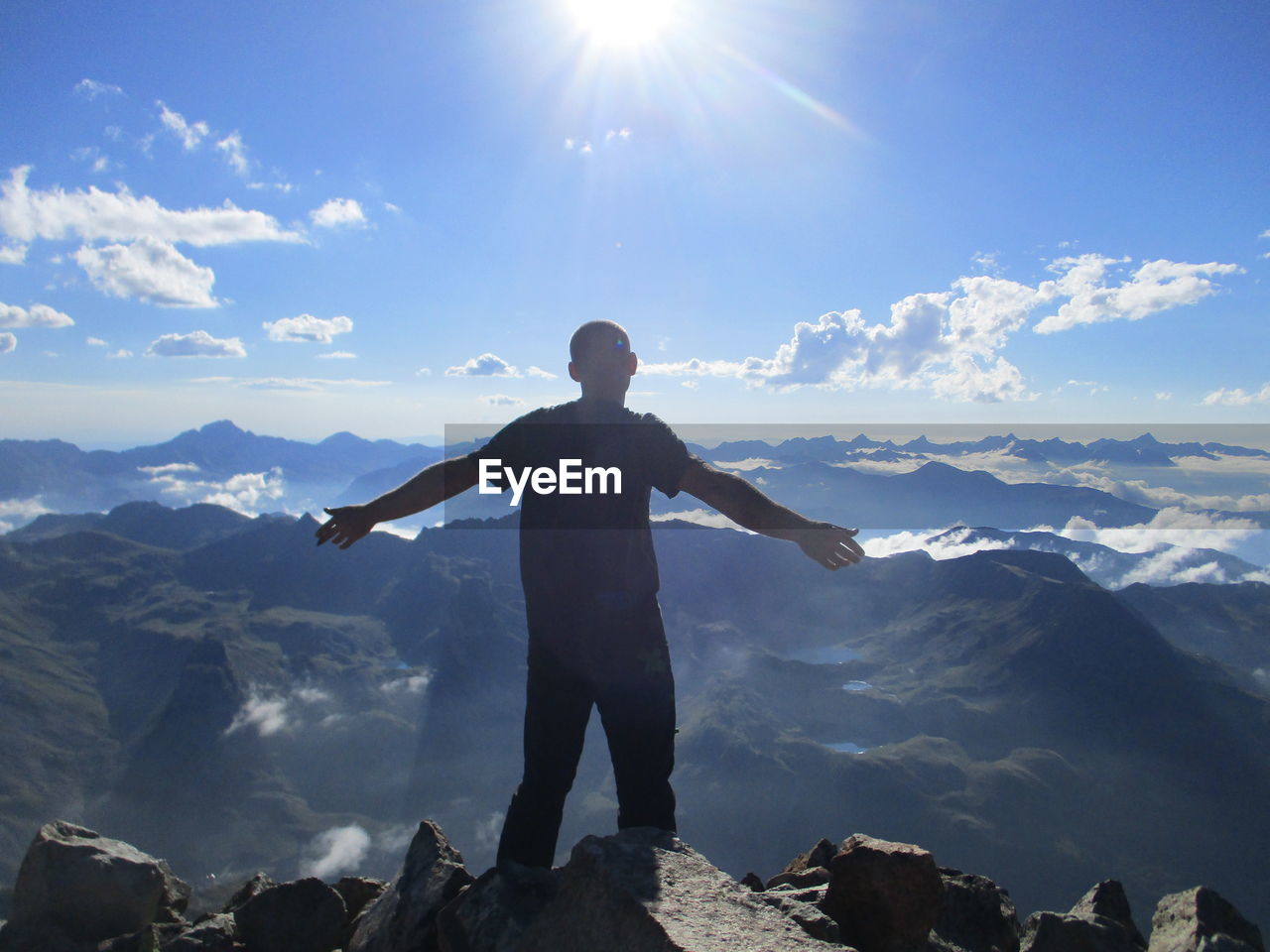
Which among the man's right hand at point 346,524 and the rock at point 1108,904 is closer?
the man's right hand at point 346,524

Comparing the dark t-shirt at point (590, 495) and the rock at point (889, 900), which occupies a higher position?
the dark t-shirt at point (590, 495)

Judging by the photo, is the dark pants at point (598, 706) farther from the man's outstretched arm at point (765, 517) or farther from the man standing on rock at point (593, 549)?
the man's outstretched arm at point (765, 517)

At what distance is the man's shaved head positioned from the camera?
6.46 m

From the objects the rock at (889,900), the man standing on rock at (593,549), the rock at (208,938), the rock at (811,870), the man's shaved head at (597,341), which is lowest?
the rock at (811,870)

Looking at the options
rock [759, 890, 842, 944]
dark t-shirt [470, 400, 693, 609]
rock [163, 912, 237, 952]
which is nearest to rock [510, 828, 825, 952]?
rock [759, 890, 842, 944]

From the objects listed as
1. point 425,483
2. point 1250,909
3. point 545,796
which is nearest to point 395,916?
point 545,796

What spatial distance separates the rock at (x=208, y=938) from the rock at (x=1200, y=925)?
8576mm

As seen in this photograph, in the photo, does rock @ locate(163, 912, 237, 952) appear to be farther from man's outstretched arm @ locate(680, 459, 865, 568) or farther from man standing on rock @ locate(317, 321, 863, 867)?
man's outstretched arm @ locate(680, 459, 865, 568)

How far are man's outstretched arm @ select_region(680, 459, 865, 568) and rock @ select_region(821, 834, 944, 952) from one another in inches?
99.1

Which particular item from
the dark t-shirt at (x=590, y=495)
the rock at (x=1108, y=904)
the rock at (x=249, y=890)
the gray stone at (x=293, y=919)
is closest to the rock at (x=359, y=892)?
the rock at (x=249, y=890)

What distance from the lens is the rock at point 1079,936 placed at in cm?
639

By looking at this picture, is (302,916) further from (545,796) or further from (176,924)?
(545,796)

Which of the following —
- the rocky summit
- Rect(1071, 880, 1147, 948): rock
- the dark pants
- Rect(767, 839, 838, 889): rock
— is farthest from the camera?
Rect(1071, 880, 1147, 948): rock

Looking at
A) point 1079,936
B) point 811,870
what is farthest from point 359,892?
point 1079,936
